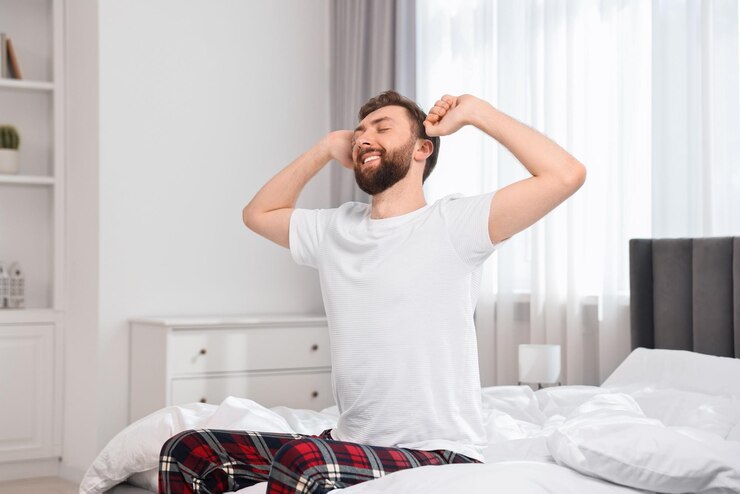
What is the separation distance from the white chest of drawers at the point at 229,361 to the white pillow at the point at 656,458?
6.82ft

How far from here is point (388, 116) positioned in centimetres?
181

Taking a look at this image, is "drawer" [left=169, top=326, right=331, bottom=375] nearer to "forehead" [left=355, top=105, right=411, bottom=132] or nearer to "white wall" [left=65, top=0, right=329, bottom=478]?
"white wall" [left=65, top=0, right=329, bottom=478]

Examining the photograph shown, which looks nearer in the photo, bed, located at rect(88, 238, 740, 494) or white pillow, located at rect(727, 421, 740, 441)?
bed, located at rect(88, 238, 740, 494)

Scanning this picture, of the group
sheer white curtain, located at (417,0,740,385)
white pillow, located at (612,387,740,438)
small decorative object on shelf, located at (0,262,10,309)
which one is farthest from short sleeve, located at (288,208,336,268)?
small decorative object on shelf, located at (0,262,10,309)

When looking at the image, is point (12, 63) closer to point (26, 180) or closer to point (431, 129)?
point (26, 180)

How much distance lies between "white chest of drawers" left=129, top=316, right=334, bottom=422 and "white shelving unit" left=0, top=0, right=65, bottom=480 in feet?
1.61

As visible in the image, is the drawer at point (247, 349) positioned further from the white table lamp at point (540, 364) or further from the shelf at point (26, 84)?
the shelf at point (26, 84)

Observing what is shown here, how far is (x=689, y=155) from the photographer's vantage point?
289 cm

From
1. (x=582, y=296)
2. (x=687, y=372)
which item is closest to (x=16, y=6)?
(x=582, y=296)

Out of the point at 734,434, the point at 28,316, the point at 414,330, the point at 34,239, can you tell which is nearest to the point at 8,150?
the point at 34,239

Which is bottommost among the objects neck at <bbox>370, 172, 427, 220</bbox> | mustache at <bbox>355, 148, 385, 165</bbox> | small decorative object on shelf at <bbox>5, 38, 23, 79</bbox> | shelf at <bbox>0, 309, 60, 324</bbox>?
shelf at <bbox>0, 309, 60, 324</bbox>

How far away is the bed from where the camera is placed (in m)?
1.56

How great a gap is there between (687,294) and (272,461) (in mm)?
1807

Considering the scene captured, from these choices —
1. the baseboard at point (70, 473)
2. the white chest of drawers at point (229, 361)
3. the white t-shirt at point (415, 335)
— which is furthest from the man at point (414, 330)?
the baseboard at point (70, 473)
